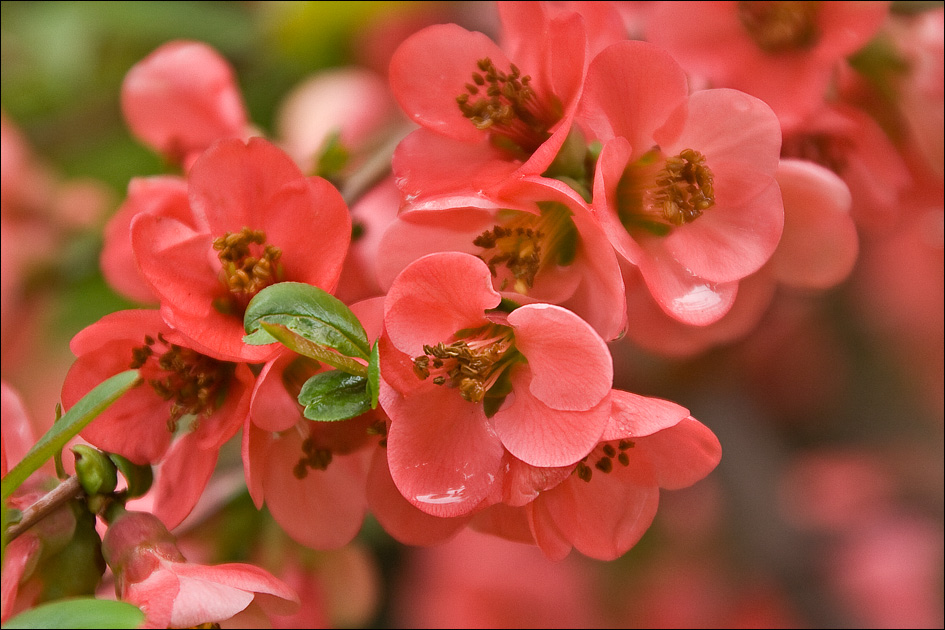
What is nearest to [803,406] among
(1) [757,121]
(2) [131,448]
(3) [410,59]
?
(1) [757,121]

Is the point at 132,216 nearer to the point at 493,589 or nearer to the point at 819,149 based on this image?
the point at 819,149

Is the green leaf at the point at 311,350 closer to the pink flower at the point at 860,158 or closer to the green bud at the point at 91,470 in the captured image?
the green bud at the point at 91,470

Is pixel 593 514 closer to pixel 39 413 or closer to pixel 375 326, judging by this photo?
pixel 375 326

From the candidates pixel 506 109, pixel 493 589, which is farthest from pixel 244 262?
pixel 493 589

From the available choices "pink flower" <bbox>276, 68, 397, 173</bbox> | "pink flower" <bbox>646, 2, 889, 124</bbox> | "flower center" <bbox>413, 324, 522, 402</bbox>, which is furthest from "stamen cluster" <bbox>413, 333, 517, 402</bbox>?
"pink flower" <bbox>276, 68, 397, 173</bbox>

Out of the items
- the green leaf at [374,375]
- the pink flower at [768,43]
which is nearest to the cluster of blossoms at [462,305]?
the green leaf at [374,375]

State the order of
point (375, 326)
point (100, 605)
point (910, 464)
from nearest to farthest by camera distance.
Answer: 1. point (100, 605)
2. point (375, 326)
3. point (910, 464)
